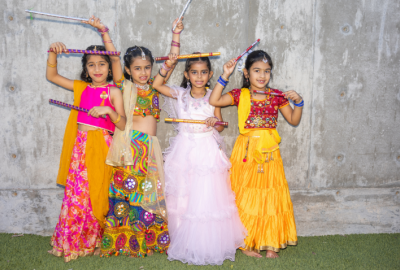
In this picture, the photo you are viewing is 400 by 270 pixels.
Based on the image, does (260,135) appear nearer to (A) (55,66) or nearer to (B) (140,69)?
(B) (140,69)

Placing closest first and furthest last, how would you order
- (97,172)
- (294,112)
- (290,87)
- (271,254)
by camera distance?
(97,172) → (271,254) → (294,112) → (290,87)

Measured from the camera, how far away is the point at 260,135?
303cm

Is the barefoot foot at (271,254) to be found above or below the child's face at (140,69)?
below

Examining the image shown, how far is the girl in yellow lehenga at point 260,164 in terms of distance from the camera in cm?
295

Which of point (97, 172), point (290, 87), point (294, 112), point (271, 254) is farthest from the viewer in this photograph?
point (290, 87)

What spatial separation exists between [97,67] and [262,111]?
1.58m

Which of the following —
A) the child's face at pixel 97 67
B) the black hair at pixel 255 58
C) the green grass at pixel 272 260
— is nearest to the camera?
the green grass at pixel 272 260

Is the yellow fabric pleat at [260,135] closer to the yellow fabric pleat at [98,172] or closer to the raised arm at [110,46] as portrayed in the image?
the raised arm at [110,46]

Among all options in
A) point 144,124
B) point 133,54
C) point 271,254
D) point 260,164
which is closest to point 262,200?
point 260,164

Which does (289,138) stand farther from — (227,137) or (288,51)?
(288,51)

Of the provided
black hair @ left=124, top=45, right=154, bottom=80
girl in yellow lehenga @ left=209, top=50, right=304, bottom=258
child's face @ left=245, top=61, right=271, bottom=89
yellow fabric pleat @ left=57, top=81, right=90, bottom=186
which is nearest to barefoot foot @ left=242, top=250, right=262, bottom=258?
girl in yellow lehenga @ left=209, top=50, right=304, bottom=258

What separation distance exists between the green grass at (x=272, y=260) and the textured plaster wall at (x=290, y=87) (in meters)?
0.25

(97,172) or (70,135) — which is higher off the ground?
(70,135)

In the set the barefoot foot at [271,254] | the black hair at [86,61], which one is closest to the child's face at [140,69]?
the black hair at [86,61]
